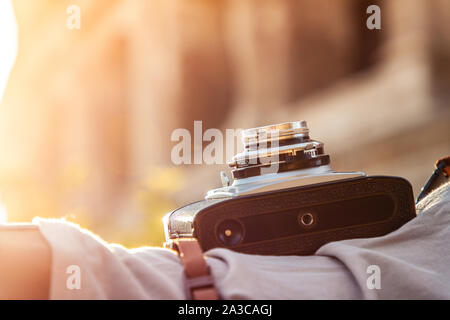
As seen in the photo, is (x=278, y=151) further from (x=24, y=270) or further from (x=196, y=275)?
(x=24, y=270)

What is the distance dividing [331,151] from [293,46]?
973 millimetres

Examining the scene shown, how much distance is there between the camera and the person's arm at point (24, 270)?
636mm

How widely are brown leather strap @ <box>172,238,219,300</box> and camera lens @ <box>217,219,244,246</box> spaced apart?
115 millimetres

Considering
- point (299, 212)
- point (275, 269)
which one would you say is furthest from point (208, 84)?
point (275, 269)

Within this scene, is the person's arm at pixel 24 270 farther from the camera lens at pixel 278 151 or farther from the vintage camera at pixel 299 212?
the camera lens at pixel 278 151

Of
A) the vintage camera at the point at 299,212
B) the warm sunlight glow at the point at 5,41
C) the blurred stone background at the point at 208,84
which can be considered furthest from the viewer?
the blurred stone background at the point at 208,84

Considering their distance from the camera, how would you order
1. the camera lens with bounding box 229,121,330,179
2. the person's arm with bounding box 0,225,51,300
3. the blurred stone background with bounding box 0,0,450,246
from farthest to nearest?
1. the blurred stone background with bounding box 0,0,450,246
2. the camera lens with bounding box 229,121,330,179
3. the person's arm with bounding box 0,225,51,300

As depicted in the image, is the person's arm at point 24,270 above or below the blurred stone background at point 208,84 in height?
below

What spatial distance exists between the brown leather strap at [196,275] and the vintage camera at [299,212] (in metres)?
0.12

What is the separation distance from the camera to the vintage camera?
0.84 metres

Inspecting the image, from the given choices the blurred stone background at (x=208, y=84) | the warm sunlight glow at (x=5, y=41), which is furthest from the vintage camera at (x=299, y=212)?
the blurred stone background at (x=208, y=84)

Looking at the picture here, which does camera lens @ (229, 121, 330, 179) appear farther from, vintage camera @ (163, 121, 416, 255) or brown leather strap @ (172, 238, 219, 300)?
brown leather strap @ (172, 238, 219, 300)

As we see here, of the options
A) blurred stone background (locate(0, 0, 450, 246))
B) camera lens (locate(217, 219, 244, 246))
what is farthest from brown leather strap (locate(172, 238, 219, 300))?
blurred stone background (locate(0, 0, 450, 246))
